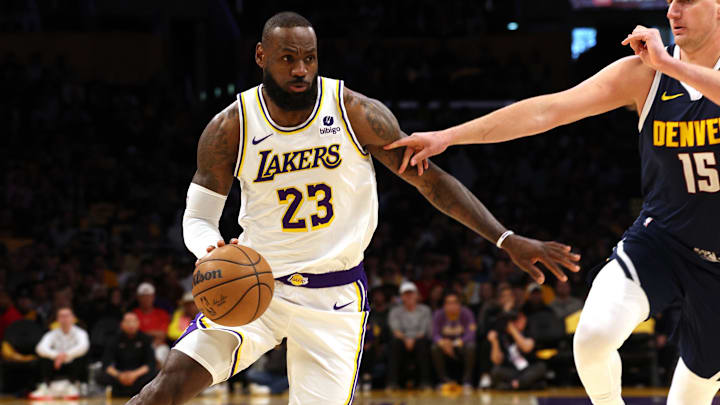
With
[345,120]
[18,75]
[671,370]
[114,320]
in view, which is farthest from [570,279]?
[18,75]

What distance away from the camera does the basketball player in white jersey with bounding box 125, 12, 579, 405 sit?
187 inches

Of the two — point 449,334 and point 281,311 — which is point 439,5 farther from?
point 281,311

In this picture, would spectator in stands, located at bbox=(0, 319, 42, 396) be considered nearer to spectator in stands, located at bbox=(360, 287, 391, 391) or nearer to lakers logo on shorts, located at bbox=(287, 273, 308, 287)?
spectator in stands, located at bbox=(360, 287, 391, 391)

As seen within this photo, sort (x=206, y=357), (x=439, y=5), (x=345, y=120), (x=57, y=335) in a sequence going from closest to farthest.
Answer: (x=206, y=357), (x=345, y=120), (x=57, y=335), (x=439, y=5)

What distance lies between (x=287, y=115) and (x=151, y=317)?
25.9 ft

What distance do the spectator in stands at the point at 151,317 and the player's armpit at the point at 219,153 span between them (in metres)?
7.49

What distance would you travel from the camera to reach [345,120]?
16.3 feet

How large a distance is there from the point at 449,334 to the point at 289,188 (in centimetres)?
770

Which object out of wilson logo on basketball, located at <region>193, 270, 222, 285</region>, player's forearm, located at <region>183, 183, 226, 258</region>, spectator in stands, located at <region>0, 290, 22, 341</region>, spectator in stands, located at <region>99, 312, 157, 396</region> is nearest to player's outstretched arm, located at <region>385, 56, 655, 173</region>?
player's forearm, located at <region>183, 183, 226, 258</region>

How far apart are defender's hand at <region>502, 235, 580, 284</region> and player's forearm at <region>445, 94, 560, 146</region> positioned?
1.84 feet

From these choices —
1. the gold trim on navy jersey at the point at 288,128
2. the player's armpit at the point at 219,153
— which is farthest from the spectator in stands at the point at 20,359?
the gold trim on navy jersey at the point at 288,128

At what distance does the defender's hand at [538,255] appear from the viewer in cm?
470

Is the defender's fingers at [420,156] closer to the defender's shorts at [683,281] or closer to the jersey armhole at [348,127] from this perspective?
the jersey armhole at [348,127]

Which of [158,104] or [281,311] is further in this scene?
[158,104]
